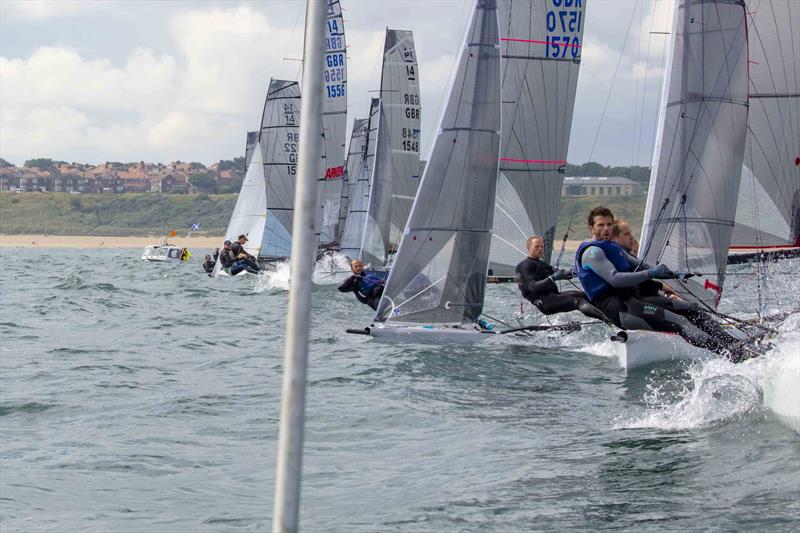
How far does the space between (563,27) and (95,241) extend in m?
95.3

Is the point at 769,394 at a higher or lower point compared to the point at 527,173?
lower

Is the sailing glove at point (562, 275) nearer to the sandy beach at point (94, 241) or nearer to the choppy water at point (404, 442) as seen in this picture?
the choppy water at point (404, 442)

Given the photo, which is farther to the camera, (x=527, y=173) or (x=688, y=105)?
(x=527, y=173)

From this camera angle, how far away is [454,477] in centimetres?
725

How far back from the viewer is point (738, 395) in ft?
28.6

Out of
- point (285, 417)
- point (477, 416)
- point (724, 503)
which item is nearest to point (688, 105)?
point (477, 416)

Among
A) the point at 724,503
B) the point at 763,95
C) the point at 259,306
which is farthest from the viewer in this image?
the point at 259,306

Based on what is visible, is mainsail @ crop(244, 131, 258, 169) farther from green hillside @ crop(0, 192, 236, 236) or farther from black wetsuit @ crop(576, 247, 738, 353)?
green hillside @ crop(0, 192, 236, 236)

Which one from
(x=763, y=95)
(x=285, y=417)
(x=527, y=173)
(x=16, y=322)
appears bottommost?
(x=16, y=322)

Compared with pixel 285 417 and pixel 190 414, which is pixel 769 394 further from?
pixel 285 417

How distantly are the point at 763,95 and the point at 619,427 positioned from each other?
9475 millimetres

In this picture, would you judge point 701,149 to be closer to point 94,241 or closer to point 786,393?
point 786,393

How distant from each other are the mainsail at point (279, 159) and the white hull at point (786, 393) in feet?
85.6

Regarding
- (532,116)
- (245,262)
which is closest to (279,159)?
(245,262)
